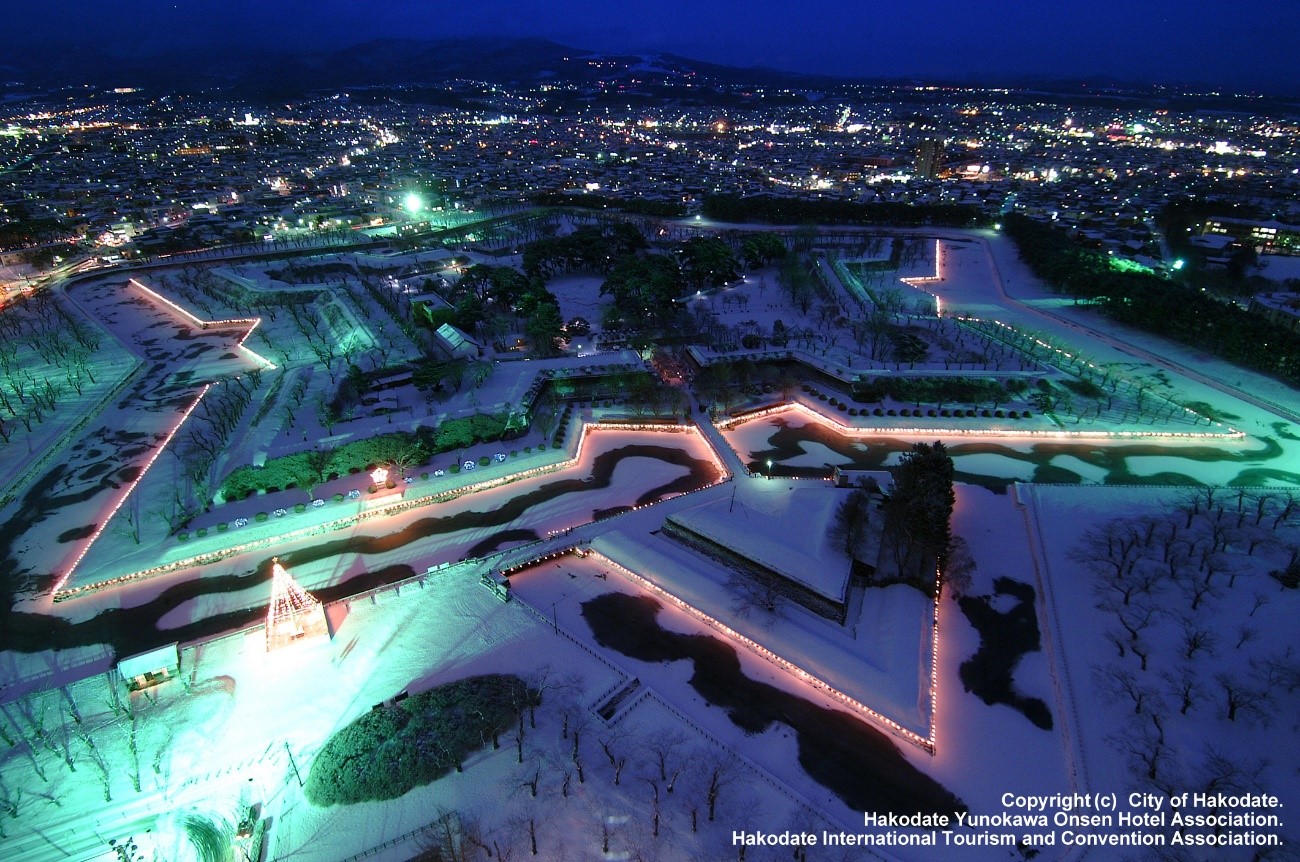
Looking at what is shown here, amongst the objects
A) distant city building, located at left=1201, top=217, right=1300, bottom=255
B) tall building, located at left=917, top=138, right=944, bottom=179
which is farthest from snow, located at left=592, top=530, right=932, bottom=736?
tall building, located at left=917, top=138, right=944, bottom=179

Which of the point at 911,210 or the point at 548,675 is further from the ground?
the point at 911,210

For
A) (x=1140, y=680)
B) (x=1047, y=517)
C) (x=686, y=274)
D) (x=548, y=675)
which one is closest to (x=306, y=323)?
(x=686, y=274)

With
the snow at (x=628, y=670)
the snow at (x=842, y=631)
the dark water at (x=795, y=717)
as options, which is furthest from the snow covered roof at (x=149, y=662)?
the snow at (x=842, y=631)

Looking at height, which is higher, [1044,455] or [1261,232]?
[1261,232]

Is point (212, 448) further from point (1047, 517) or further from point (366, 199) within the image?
point (366, 199)

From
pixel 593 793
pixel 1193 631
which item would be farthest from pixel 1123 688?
pixel 593 793

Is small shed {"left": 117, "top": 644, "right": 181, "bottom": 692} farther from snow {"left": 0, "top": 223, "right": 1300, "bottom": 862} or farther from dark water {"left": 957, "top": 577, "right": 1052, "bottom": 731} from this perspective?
dark water {"left": 957, "top": 577, "right": 1052, "bottom": 731}

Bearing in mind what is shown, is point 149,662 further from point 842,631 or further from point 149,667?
point 842,631
